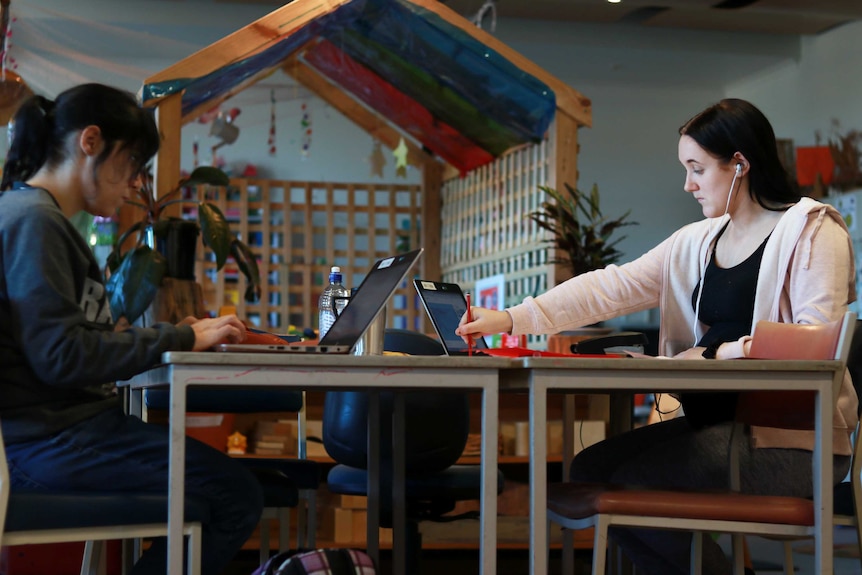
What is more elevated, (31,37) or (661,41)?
(661,41)

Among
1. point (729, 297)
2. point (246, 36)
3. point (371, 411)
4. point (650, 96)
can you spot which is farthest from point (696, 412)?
point (650, 96)

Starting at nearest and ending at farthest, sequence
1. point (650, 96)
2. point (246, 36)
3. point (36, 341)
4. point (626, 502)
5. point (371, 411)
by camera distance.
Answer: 1. point (36, 341)
2. point (626, 502)
3. point (371, 411)
4. point (246, 36)
5. point (650, 96)

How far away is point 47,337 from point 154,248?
8.24 feet

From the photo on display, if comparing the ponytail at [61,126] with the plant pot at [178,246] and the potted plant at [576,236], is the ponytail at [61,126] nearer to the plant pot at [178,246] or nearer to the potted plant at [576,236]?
the plant pot at [178,246]

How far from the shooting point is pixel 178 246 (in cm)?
407

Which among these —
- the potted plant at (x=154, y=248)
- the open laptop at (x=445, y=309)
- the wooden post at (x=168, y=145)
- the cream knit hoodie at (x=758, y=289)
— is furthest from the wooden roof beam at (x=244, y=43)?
the open laptop at (x=445, y=309)

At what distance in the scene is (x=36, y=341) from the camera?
1.58 meters

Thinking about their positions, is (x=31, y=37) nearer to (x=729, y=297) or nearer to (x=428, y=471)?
(x=428, y=471)

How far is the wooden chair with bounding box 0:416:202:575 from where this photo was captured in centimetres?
154

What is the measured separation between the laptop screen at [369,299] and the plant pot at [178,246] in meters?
2.22

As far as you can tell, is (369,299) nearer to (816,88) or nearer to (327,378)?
(327,378)

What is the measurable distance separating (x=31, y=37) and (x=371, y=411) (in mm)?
3405

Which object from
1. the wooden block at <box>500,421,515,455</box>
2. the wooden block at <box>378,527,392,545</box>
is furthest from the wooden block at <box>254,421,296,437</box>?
the wooden block at <box>500,421,515,455</box>

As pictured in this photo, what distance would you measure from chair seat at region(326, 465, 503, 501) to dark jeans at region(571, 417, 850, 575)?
1.53 feet
